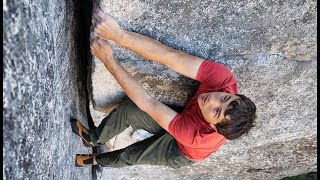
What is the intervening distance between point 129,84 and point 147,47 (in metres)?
0.19

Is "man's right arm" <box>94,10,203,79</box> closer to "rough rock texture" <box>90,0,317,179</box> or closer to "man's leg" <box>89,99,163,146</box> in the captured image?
"rough rock texture" <box>90,0,317,179</box>

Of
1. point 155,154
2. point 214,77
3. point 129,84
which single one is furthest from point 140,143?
point 214,77

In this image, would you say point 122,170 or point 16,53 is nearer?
point 16,53

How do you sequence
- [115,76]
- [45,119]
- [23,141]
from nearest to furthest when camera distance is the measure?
[23,141] → [45,119] → [115,76]

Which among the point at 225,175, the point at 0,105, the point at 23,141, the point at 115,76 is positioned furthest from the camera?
the point at 225,175

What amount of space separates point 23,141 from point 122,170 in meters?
2.28

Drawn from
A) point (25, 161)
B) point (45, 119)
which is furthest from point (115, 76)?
point (25, 161)

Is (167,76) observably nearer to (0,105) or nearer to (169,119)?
(169,119)

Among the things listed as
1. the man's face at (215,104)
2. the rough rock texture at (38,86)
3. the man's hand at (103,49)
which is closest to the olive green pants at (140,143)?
the rough rock texture at (38,86)

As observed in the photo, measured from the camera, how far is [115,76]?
251cm

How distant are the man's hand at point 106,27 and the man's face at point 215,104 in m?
0.47

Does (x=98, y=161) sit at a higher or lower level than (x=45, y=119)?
lower

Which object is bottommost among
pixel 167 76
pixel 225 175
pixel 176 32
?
pixel 225 175

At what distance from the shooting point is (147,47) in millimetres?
2467
